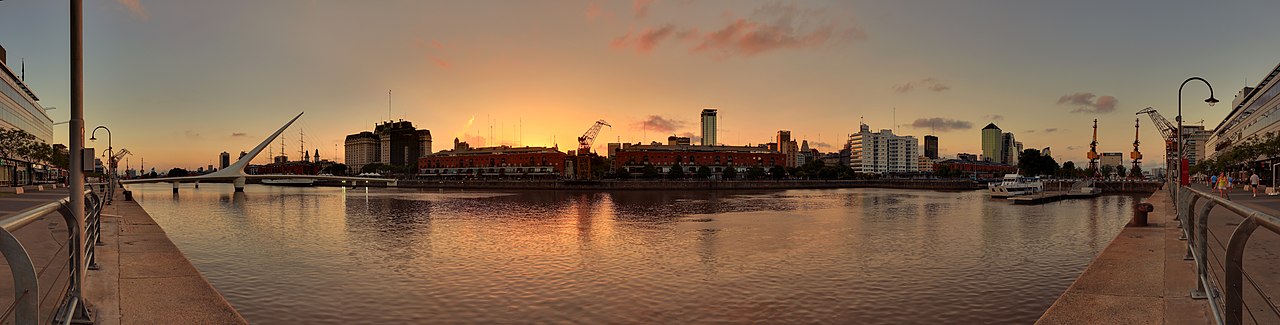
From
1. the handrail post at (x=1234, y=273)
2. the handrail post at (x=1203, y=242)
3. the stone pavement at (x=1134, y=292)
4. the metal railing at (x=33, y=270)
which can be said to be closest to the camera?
the metal railing at (x=33, y=270)

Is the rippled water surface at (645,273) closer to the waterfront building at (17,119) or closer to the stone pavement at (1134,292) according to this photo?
the stone pavement at (1134,292)

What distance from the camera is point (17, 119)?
84.6 metres

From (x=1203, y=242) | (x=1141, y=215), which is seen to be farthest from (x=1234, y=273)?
(x=1141, y=215)

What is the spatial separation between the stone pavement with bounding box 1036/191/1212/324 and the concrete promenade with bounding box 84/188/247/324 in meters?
13.3

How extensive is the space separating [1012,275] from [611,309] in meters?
12.6

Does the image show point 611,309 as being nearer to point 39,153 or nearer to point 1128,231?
point 1128,231

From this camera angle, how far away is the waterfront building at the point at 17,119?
258 feet

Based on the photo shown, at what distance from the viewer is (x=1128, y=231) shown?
988 inches

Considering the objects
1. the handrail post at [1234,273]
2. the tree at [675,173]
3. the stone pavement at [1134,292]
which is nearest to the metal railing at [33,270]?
the handrail post at [1234,273]

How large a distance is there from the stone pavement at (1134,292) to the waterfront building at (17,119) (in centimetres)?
8358

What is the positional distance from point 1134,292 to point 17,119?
11187cm

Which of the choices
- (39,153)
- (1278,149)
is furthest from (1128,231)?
(39,153)

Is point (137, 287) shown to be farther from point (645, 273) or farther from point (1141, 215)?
point (1141, 215)

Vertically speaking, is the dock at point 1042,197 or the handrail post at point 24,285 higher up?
the handrail post at point 24,285
